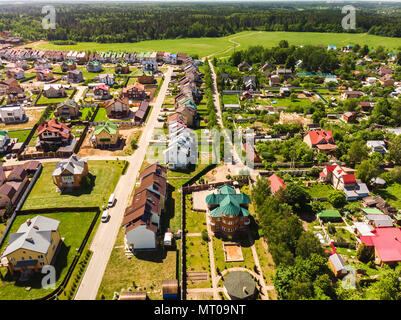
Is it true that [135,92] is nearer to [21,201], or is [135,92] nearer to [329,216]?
[21,201]

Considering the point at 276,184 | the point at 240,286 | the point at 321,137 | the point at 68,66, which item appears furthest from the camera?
the point at 68,66

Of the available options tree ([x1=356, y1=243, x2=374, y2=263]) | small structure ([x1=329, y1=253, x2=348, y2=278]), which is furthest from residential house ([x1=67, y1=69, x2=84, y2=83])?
tree ([x1=356, y1=243, x2=374, y2=263])

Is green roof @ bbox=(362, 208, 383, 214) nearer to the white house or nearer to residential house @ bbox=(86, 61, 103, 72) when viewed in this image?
the white house

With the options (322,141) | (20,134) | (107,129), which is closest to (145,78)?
(107,129)

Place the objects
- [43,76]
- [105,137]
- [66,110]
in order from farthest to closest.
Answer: [43,76]
[66,110]
[105,137]

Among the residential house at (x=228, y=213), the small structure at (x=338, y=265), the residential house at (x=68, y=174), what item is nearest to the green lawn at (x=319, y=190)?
the small structure at (x=338, y=265)
